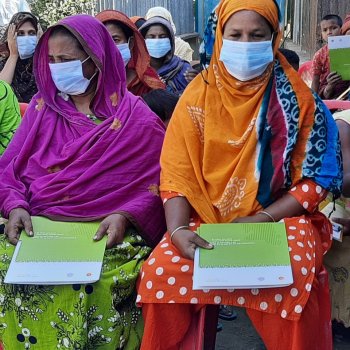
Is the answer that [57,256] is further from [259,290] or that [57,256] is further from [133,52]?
[133,52]

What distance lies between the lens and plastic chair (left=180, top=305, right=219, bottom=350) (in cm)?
253

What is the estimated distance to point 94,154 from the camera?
9.51ft

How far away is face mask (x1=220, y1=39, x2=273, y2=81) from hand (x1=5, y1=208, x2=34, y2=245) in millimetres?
1137

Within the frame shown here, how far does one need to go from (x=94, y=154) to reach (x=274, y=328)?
1.15 m

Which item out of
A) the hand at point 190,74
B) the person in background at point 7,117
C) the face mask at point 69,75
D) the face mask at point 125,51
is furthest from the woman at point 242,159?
the hand at point 190,74

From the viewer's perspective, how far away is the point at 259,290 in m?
2.35

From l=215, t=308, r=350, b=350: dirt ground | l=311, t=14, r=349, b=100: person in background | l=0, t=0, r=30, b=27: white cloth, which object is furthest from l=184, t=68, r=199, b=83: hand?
l=0, t=0, r=30, b=27: white cloth

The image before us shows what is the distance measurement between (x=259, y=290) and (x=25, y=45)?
3.83 m

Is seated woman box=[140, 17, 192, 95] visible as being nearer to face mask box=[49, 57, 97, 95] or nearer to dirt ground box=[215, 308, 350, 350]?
face mask box=[49, 57, 97, 95]

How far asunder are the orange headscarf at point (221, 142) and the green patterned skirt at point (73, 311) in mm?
419

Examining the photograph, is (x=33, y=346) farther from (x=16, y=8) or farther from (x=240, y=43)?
(x=16, y=8)

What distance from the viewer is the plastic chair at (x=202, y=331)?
253 centimetres

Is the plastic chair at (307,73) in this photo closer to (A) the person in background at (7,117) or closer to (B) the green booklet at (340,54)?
(B) the green booklet at (340,54)

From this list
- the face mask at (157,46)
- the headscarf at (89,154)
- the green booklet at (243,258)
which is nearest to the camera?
the green booklet at (243,258)
